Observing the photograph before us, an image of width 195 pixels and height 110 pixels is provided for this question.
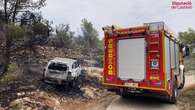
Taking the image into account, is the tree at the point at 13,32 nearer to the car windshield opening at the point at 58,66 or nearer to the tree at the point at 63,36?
the car windshield opening at the point at 58,66

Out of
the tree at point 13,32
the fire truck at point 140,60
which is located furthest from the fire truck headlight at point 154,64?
the tree at point 13,32

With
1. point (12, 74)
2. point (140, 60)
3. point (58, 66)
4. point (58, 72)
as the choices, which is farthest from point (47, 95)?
point (12, 74)

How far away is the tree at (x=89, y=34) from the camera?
69.9 m

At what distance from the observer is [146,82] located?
1252 cm

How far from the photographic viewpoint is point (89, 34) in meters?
71.4

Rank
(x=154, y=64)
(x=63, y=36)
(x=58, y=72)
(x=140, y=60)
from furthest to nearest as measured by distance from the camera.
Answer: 1. (x=63, y=36)
2. (x=58, y=72)
3. (x=140, y=60)
4. (x=154, y=64)

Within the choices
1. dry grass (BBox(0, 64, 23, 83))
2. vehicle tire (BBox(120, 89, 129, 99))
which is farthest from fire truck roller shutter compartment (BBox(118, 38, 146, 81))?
dry grass (BBox(0, 64, 23, 83))

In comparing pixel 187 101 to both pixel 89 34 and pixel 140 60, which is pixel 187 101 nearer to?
pixel 140 60

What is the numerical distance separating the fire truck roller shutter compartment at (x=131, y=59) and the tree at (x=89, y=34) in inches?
2164

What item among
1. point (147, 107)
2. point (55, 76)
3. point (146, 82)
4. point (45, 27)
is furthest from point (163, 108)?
point (45, 27)

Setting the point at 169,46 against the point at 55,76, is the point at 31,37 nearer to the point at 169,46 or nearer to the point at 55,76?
the point at 55,76

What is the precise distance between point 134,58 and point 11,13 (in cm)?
1307

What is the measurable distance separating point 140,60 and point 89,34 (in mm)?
59062

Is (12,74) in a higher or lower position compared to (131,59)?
lower
